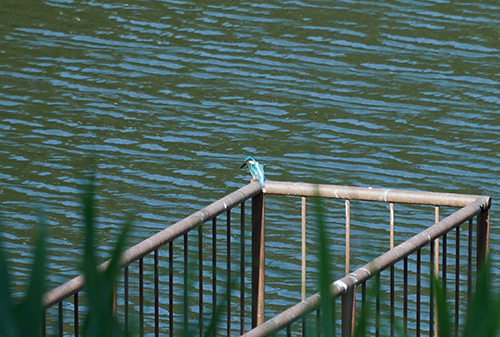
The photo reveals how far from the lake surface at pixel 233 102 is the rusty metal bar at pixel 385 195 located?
171 inches

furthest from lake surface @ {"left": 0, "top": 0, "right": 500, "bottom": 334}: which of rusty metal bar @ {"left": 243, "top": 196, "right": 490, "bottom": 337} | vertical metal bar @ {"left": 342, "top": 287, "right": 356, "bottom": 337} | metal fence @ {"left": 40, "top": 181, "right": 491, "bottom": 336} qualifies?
vertical metal bar @ {"left": 342, "top": 287, "right": 356, "bottom": 337}

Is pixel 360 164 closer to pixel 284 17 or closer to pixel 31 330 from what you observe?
pixel 284 17

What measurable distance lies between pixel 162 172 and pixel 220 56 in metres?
3.32

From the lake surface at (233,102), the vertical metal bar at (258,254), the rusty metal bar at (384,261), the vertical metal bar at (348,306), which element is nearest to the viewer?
the rusty metal bar at (384,261)

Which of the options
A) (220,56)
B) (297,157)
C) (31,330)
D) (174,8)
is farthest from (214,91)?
Answer: (31,330)

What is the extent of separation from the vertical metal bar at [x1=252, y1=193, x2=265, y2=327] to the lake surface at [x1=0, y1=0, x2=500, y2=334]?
410cm

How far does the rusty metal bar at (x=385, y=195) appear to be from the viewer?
3.71m

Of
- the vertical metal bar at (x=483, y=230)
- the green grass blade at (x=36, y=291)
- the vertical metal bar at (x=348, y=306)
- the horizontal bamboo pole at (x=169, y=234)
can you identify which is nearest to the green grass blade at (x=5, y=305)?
the green grass blade at (x=36, y=291)

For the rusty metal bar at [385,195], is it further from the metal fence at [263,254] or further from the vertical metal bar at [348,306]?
the vertical metal bar at [348,306]

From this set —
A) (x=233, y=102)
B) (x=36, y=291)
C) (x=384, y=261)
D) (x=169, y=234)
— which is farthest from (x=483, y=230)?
(x=233, y=102)

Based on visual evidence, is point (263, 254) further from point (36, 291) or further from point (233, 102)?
point (233, 102)

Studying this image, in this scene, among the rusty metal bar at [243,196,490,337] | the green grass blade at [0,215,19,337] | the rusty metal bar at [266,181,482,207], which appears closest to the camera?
the green grass blade at [0,215,19,337]

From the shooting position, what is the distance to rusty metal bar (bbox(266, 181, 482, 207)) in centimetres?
371

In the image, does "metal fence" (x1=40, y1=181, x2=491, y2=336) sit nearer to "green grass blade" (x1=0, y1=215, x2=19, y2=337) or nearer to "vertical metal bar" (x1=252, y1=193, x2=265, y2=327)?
"vertical metal bar" (x1=252, y1=193, x2=265, y2=327)
